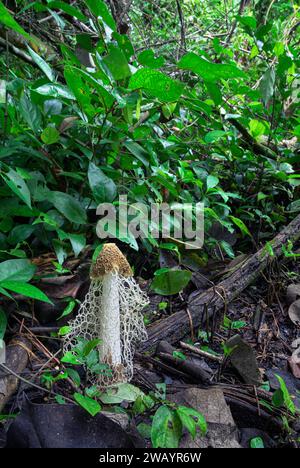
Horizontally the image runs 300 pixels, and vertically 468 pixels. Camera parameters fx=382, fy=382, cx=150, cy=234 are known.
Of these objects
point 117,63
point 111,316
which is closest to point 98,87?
point 117,63

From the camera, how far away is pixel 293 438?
135 centimetres

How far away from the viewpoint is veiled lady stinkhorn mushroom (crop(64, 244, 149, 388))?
1.63 meters

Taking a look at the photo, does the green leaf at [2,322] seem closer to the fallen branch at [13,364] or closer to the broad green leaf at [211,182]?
the fallen branch at [13,364]

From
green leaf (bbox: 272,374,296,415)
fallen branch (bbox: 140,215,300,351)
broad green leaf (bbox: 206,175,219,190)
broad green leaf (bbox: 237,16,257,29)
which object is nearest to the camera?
green leaf (bbox: 272,374,296,415)

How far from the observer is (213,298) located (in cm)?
210

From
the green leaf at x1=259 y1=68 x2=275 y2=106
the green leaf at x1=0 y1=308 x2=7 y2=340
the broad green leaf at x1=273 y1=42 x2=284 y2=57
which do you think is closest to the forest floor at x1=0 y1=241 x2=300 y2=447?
the green leaf at x1=0 y1=308 x2=7 y2=340

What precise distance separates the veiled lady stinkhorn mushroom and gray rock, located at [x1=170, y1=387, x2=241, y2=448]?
0.29 metres

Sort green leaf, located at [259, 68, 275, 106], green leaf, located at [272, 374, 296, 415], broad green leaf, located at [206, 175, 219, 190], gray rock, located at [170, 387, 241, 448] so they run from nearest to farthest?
gray rock, located at [170, 387, 241, 448]
green leaf, located at [272, 374, 296, 415]
broad green leaf, located at [206, 175, 219, 190]
green leaf, located at [259, 68, 275, 106]

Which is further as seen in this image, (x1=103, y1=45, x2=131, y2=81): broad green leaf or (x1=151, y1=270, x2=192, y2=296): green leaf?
(x1=151, y1=270, x2=192, y2=296): green leaf

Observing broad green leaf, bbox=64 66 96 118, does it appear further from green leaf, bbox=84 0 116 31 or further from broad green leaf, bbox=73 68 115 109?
green leaf, bbox=84 0 116 31

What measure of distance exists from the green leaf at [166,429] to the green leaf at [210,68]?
1129 millimetres

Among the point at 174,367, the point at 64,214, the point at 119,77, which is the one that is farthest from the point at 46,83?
the point at 174,367

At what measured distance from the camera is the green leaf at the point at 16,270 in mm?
1475
